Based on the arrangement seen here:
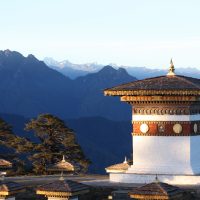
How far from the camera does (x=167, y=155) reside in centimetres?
3834

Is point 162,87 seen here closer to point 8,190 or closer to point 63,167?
point 8,190

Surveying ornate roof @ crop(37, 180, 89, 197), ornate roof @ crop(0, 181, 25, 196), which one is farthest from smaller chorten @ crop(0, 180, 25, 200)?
ornate roof @ crop(37, 180, 89, 197)

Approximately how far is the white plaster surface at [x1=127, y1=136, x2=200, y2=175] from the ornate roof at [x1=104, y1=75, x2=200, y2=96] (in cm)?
221

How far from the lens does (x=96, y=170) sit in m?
137

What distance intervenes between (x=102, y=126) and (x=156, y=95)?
132 metres

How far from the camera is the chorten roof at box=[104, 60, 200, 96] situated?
122ft

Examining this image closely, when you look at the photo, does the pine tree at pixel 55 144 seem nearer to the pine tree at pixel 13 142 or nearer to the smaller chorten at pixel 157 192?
the pine tree at pixel 13 142

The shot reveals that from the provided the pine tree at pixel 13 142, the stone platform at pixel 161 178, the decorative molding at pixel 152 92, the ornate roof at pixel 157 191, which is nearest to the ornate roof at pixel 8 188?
the ornate roof at pixel 157 191

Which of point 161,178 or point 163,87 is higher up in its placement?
point 163,87

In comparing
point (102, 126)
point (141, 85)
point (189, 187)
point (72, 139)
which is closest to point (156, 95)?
point (141, 85)

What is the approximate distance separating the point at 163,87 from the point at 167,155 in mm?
3133

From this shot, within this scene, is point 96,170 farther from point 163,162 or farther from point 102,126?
point 163,162

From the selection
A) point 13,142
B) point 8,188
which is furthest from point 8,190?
point 13,142

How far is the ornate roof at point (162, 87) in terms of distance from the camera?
37.2 m
